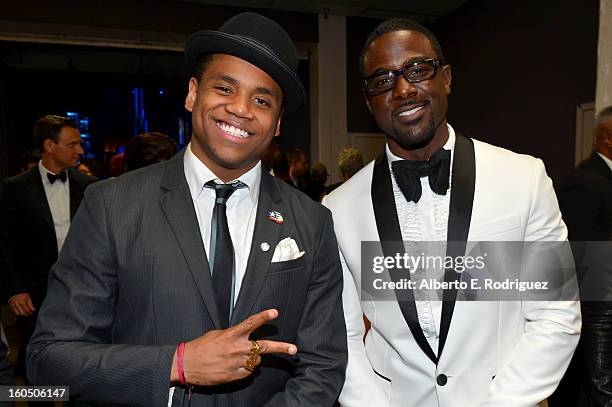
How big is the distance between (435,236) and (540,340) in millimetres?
491

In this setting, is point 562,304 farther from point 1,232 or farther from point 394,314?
point 1,232

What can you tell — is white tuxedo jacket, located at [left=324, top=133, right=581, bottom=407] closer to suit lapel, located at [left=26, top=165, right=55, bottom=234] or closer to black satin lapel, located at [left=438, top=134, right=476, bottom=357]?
black satin lapel, located at [left=438, top=134, right=476, bottom=357]

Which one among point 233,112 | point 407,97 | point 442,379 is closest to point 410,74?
point 407,97

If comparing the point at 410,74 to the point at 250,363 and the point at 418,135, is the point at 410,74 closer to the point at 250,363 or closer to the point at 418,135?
the point at 418,135

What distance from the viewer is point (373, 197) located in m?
1.77

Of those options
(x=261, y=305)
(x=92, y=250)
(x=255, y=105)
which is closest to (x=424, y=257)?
(x=261, y=305)

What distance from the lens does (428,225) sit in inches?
67.9

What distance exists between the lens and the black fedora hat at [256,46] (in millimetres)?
1484

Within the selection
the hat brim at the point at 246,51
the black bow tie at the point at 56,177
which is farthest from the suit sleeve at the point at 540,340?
the black bow tie at the point at 56,177

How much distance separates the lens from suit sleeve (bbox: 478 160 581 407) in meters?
1.52

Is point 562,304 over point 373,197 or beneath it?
beneath

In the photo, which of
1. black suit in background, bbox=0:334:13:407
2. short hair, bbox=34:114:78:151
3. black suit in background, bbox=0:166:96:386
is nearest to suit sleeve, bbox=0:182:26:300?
black suit in background, bbox=0:166:96:386

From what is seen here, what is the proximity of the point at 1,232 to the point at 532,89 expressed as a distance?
6.47 m

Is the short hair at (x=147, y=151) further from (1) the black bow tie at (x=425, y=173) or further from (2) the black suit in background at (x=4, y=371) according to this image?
(1) the black bow tie at (x=425, y=173)
